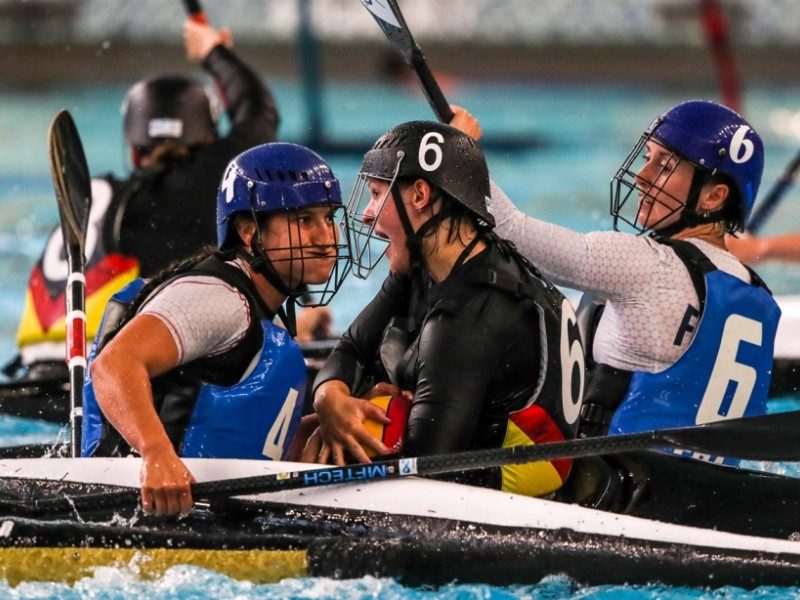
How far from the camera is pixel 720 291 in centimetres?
343

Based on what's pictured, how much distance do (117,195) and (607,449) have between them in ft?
8.71

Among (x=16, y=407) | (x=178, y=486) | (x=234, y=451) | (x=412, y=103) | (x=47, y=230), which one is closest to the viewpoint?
(x=178, y=486)

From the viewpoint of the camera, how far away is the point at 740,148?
357 cm

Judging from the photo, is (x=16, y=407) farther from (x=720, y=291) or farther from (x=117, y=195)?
(x=720, y=291)

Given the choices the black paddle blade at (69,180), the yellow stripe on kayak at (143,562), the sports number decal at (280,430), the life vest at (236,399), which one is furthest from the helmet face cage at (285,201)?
the black paddle blade at (69,180)

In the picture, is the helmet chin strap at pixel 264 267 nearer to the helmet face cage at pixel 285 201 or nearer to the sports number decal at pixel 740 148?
the helmet face cage at pixel 285 201

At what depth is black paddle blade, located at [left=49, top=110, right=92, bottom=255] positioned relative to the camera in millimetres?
4309

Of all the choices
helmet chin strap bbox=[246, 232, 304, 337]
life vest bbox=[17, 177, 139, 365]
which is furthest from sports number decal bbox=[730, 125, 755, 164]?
life vest bbox=[17, 177, 139, 365]

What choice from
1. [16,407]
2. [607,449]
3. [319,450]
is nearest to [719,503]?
[607,449]

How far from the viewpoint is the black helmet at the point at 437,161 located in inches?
123

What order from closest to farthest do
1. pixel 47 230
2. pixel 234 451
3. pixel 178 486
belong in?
pixel 178 486 < pixel 234 451 < pixel 47 230

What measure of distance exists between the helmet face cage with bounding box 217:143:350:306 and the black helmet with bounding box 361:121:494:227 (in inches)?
5.7

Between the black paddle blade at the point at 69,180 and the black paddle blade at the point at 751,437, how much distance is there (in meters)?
2.08

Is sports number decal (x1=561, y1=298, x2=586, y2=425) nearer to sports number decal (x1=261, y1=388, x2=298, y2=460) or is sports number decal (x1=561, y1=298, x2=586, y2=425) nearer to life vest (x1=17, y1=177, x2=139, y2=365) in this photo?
sports number decal (x1=261, y1=388, x2=298, y2=460)
